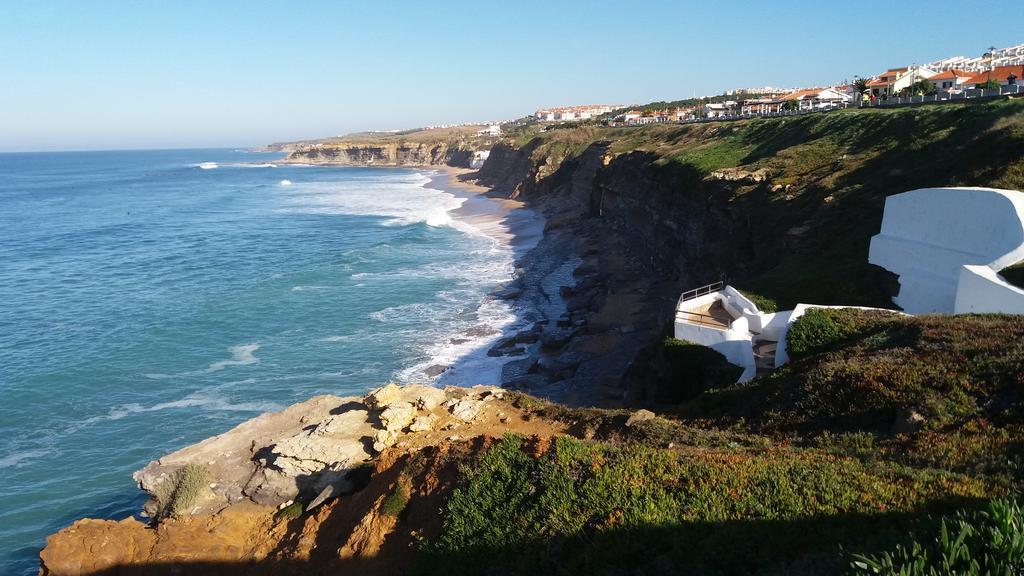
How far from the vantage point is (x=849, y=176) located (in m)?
27.6

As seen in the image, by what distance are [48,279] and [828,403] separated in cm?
5030

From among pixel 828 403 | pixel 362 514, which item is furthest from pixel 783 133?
pixel 362 514

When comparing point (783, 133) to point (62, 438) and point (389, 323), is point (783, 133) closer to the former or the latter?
point (389, 323)

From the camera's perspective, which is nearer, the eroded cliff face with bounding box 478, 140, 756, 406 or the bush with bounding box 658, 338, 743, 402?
the bush with bounding box 658, 338, 743, 402

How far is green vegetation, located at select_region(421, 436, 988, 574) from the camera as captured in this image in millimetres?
7090

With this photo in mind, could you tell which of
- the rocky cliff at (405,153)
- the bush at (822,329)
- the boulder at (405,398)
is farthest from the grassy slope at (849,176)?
the rocky cliff at (405,153)

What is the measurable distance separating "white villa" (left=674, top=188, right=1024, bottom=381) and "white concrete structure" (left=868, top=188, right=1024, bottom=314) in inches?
0.9

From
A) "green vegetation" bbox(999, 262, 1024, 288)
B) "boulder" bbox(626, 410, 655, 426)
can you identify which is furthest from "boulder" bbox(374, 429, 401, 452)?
"green vegetation" bbox(999, 262, 1024, 288)

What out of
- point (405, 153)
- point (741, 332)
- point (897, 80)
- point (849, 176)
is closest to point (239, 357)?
point (741, 332)

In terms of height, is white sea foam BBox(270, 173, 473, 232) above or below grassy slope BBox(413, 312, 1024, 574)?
below

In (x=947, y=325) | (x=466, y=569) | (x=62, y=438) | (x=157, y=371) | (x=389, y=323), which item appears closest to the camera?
(x=466, y=569)

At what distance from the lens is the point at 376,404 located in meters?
15.8

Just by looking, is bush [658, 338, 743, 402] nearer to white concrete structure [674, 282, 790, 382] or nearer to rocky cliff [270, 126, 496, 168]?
white concrete structure [674, 282, 790, 382]

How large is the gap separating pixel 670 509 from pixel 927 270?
49.2 feet
